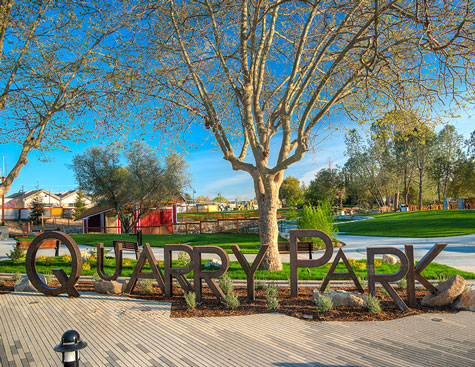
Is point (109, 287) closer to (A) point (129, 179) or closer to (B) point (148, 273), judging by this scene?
(B) point (148, 273)

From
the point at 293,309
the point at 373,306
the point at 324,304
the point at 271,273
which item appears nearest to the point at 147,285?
the point at 271,273

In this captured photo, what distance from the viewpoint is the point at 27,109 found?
10.7 metres

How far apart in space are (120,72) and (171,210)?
25064 millimetres

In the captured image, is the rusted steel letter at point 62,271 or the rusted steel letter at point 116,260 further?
the rusted steel letter at point 116,260

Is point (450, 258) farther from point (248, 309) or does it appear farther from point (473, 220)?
point (473, 220)

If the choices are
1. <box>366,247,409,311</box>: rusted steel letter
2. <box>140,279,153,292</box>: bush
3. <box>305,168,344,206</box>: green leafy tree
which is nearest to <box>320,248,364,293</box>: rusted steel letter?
<box>366,247,409,311</box>: rusted steel letter

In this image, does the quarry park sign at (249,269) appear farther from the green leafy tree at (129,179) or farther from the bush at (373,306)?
the green leafy tree at (129,179)

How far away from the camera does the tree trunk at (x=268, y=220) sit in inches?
329

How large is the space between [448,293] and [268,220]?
4045 mm

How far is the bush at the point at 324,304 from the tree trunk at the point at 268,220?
298 centimetres

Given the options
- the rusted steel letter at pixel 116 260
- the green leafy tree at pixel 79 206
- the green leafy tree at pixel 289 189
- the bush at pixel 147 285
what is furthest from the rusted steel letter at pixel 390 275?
the green leafy tree at pixel 289 189

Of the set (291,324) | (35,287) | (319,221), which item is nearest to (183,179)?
(319,221)

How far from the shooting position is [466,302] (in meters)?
5.39

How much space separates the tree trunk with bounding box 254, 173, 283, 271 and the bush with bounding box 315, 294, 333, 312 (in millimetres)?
2981
